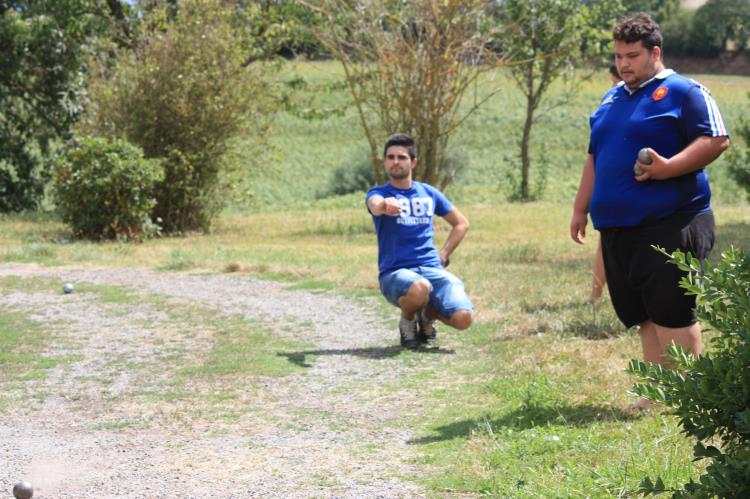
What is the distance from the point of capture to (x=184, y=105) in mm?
18625

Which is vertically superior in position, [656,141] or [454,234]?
[656,141]

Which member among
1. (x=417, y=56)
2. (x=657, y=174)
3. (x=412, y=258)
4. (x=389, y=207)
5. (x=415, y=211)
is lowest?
(x=412, y=258)

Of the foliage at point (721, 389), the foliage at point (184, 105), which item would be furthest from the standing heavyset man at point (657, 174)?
the foliage at point (184, 105)

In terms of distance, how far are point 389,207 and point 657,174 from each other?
279 centimetres

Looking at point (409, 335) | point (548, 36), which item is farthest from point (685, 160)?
point (548, 36)

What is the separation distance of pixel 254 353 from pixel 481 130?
45.6m

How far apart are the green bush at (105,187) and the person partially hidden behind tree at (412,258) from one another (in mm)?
9457

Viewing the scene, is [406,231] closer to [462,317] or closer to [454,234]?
[454,234]

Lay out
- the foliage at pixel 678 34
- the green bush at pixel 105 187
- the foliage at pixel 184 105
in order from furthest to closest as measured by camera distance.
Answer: the foliage at pixel 678 34 → the foliage at pixel 184 105 → the green bush at pixel 105 187

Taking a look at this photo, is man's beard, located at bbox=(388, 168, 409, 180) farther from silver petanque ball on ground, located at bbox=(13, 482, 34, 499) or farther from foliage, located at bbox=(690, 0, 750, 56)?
foliage, located at bbox=(690, 0, 750, 56)

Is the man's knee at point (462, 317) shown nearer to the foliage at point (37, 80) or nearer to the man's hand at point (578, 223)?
the man's hand at point (578, 223)

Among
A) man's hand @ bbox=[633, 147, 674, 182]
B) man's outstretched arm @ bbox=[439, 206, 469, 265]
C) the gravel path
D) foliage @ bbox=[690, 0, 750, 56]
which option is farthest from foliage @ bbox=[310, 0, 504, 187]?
foliage @ bbox=[690, 0, 750, 56]

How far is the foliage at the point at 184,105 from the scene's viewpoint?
18766 millimetres

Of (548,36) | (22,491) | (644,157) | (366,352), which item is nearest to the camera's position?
(22,491)
